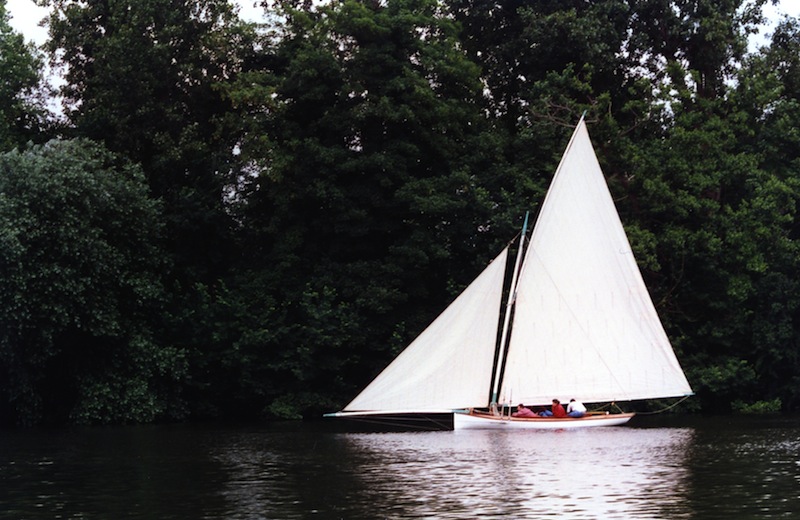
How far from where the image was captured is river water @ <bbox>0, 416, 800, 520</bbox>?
83.7ft

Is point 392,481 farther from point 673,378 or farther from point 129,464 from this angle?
point 673,378

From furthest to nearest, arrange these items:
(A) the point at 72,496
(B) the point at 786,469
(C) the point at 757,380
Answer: (C) the point at 757,380 → (B) the point at 786,469 → (A) the point at 72,496

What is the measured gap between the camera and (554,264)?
45.2 m

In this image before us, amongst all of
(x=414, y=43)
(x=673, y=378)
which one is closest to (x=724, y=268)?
(x=673, y=378)

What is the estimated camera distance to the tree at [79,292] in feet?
163

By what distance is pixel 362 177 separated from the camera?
58.0 meters

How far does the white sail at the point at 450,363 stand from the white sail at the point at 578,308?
0.88m

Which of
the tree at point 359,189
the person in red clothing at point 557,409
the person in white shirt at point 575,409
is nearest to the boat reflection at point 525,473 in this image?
the person in red clothing at point 557,409

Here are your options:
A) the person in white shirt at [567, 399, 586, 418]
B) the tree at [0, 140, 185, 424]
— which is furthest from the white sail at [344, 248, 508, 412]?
the tree at [0, 140, 185, 424]

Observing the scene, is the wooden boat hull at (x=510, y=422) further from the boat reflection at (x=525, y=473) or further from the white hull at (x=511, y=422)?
the boat reflection at (x=525, y=473)

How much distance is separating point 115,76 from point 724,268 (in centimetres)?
2753

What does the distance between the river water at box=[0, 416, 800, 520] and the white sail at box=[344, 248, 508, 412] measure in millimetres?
1281

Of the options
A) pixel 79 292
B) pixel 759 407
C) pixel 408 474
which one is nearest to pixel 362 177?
pixel 79 292

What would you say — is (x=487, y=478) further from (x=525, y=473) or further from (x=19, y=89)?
(x=19, y=89)
